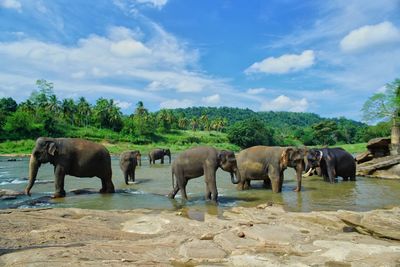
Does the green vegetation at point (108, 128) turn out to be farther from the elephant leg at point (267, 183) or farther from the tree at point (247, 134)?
the elephant leg at point (267, 183)

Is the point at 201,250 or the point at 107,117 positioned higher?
the point at 107,117

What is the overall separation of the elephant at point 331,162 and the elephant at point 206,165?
26.6 feet

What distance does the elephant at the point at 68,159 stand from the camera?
43.1ft

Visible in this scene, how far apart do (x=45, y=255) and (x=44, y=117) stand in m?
72.2

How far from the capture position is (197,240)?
21.0 feet

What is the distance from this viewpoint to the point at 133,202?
1212cm

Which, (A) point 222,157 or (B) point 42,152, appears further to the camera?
(B) point 42,152

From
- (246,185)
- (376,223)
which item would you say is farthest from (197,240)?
(246,185)

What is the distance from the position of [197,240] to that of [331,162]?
14.1 meters

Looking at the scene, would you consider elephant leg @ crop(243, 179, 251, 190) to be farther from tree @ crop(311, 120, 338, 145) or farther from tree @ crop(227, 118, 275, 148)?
tree @ crop(311, 120, 338, 145)

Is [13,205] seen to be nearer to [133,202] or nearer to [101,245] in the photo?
[133,202]

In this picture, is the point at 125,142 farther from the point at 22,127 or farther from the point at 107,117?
the point at 22,127

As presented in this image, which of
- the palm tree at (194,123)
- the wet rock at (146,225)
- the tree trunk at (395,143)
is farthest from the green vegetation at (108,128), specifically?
the wet rock at (146,225)

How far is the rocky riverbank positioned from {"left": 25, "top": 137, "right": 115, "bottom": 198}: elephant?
172 inches
